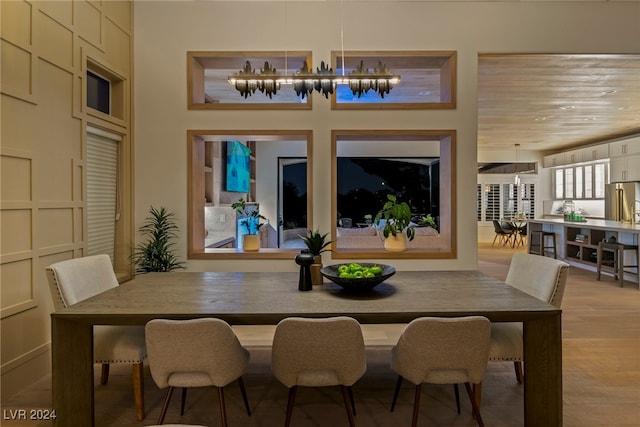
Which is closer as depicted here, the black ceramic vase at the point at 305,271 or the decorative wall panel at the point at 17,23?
the black ceramic vase at the point at 305,271

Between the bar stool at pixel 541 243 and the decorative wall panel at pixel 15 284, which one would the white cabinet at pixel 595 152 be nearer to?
the bar stool at pixel 541 243

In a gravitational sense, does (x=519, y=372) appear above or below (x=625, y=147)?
below

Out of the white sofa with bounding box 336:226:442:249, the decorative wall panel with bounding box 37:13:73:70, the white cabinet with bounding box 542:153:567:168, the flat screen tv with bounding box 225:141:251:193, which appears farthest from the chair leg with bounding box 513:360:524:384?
the white cabinet with bounding box 542:153:567:168

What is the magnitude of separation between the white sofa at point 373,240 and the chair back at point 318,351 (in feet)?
7.65

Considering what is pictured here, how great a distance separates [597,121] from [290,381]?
8328 mm

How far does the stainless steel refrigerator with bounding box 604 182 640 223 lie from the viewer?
7.79 metres

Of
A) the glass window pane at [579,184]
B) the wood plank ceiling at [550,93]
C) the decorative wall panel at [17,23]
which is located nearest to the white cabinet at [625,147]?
the wood plank ceiling at [550,93]

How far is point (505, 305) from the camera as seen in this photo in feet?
6.36

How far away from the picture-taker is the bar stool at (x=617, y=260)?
221 inches

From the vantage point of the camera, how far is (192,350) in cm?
172

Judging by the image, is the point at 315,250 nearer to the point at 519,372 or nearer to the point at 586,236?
the point at 519,372

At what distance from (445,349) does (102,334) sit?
1989 mm

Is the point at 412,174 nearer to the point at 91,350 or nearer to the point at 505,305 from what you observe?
the point at 505,305

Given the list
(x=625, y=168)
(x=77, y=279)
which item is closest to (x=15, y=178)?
(x=77, y=279)
